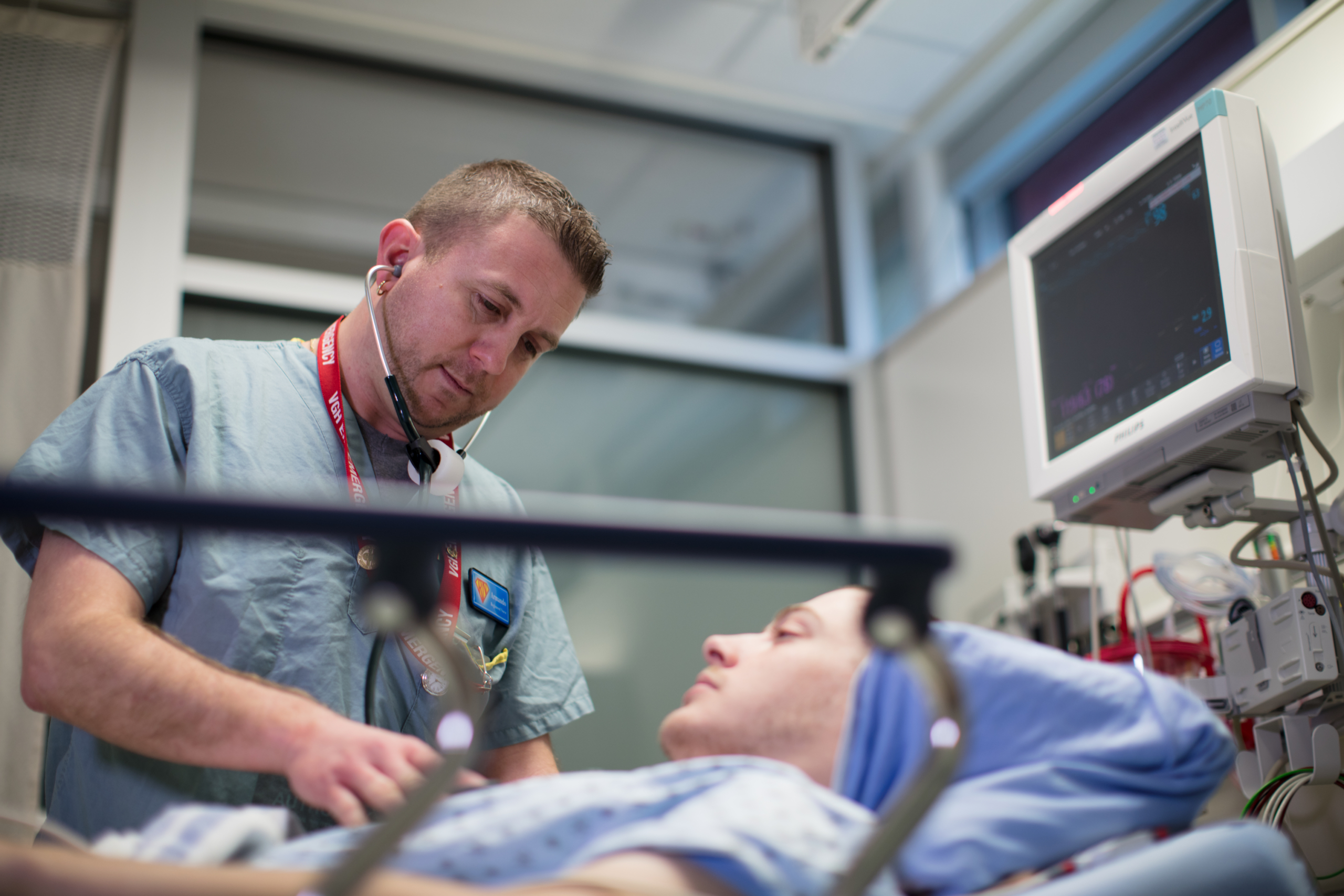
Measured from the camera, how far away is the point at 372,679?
1224 millimetres

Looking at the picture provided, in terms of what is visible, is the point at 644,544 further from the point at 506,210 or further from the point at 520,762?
the point at 506,210

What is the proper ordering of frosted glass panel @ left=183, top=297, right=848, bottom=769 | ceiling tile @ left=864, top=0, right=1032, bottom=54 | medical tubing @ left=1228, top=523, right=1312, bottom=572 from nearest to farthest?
1. medical tubing @ left=1228, top=523, right=1312, bottom=572
2. frosted glass panel @ left=183, top=297, right=848, bottom=769
3. ceiling tile @ left=864, top=0, right=1032, bottom=54

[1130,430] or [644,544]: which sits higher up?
[1130,430]

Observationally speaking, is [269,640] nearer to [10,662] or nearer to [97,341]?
[10,662]

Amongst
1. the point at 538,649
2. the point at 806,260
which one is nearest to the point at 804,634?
the point at 538,649

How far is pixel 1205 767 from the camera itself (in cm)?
93

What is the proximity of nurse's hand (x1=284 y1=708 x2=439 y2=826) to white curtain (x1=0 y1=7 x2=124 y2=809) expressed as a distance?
5.83ft

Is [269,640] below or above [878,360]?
below

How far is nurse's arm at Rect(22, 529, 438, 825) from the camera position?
866 mm

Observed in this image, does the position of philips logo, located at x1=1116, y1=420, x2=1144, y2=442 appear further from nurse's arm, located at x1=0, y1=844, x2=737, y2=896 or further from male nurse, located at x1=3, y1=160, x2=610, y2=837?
nurse's arm, located at x1=0, y1=844, x2=737, y2=896

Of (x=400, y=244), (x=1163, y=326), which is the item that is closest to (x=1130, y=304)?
(x=1163, y=326)

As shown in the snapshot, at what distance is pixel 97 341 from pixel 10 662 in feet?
2.77

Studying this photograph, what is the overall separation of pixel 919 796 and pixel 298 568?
36.6 inches

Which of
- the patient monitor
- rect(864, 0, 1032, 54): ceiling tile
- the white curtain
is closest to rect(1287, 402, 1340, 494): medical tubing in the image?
the patient monitor
